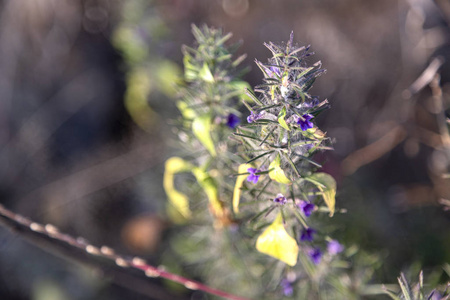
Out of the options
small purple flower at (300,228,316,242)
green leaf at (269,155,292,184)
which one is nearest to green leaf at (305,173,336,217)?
green leaf at (269,155,292,184)

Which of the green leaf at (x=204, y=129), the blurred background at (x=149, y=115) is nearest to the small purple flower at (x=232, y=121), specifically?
the green leaf at (x=204, y=129)

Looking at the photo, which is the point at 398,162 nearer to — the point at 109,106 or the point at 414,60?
the point at 414,60

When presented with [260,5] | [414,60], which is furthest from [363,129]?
[260,5]

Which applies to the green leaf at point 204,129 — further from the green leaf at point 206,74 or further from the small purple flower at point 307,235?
the small purple flower at point 307,235

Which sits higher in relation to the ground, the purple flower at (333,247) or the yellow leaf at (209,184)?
the yellow leaf at (209,184)

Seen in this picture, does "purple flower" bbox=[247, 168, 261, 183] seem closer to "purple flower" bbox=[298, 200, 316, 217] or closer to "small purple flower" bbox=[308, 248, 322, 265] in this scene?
"purple flower" bbox=[298, 200, 316, 217]

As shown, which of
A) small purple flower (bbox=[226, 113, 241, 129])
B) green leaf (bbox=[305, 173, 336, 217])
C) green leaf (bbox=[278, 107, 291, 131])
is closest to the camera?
green leaf (bbox=[278, 107, 291, 131])
